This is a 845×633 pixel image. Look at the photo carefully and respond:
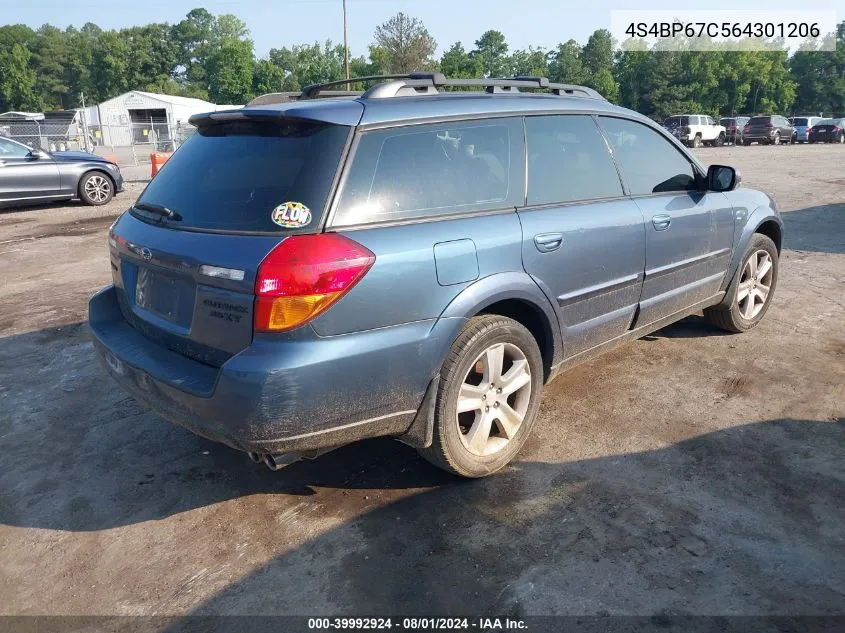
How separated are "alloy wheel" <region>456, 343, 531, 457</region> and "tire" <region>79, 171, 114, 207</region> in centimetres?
1256

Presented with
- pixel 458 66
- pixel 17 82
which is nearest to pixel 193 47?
pixel 17 82

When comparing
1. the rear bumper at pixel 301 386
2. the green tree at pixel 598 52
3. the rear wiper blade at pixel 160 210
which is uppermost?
the green tree at pixel 598 52

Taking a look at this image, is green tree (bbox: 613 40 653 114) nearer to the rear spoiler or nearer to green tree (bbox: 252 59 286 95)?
green tree (bbox: 252 59 286 95)

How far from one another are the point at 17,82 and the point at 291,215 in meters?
119

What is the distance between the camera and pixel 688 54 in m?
70.9

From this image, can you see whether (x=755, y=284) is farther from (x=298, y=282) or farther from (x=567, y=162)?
(x=298, y=282)

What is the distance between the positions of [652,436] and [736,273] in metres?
1.92

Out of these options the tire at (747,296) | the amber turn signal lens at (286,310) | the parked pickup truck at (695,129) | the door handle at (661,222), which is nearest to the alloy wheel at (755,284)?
the tire at (747,296)

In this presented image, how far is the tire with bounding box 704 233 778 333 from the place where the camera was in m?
5.10

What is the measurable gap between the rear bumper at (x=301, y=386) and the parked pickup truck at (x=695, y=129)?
1532 inches

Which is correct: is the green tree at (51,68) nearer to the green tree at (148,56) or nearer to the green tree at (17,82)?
the green tree at (17,82)

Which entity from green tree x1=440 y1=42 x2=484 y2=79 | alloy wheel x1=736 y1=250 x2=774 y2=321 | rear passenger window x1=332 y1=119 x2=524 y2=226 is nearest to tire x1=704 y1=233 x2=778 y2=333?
alloy wheel x1=736 y1=250 x2=774 y2=321

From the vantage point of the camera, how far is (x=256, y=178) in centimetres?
296

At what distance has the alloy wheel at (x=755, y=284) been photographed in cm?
525
